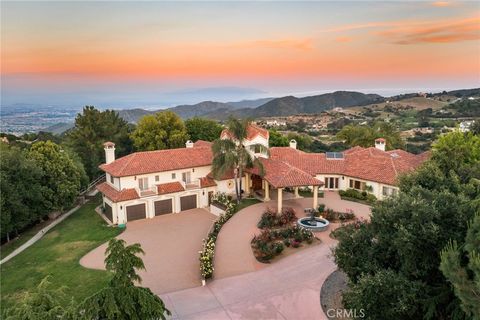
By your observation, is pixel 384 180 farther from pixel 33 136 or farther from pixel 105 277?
pixel 33 136

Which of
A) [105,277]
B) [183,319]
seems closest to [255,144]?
[105,277]

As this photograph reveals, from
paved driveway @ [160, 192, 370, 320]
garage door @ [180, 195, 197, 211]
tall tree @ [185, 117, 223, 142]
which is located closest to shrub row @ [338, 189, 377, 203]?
paved driveway @ [160, 192, 370, 320]

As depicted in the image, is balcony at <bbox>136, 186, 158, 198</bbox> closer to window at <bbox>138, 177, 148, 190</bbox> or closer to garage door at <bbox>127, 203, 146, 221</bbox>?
window at <bbox>138, 177, 148, 190</bbox>

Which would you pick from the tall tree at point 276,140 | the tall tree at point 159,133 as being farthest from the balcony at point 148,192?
the tall tree at point 276,140

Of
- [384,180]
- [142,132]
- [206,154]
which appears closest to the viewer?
[384,180]

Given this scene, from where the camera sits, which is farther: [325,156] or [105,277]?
[325,156]

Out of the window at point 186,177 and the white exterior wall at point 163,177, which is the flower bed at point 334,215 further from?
Result: the window at point 186,177

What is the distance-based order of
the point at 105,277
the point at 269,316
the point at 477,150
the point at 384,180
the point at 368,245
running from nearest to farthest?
the point at 368,245, the point at 269,316, the point at 105,277, the point at 477,150, the point at 384,180
